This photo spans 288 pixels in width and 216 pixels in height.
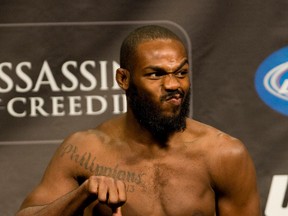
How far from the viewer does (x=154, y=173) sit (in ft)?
7.69

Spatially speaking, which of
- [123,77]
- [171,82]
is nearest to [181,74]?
[171,82]

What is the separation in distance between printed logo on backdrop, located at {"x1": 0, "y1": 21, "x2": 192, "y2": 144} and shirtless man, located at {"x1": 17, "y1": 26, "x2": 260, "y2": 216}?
37cm

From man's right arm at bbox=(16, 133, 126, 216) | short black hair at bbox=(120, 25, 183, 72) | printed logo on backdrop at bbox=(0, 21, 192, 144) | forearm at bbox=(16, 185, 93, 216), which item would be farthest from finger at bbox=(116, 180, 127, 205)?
printed logo on backdrop at bbox=(0, 21, 192, 144)

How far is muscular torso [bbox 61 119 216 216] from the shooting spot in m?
2.32

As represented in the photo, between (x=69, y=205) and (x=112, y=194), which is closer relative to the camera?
(x=112, y=194)

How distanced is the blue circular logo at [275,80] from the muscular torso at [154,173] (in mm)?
481

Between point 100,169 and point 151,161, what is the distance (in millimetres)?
123

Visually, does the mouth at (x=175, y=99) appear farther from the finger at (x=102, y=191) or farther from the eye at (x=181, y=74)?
the finger at (x=102, y=191)

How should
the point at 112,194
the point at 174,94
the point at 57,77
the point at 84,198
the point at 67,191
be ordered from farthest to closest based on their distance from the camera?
the point at 57,77, the point at 67,191, the point at 174,94, the point at 84,198, the point at 112,194

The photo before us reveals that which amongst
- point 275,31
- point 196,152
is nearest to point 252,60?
point 275,31

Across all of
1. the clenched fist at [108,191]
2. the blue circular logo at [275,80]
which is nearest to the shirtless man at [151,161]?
the clenched fist at [108,191]

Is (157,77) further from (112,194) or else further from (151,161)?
(112,194)

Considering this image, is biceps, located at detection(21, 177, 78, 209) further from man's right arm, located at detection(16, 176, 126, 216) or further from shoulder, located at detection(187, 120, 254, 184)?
shoulder, located at detection(187, 120, 254, 184)

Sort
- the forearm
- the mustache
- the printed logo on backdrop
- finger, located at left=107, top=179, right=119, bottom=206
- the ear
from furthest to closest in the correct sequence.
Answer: the printed logo on backdrop < the ear < the mustache < the forearm < finger, located at left=107, top=179, right=119, bottom=206
